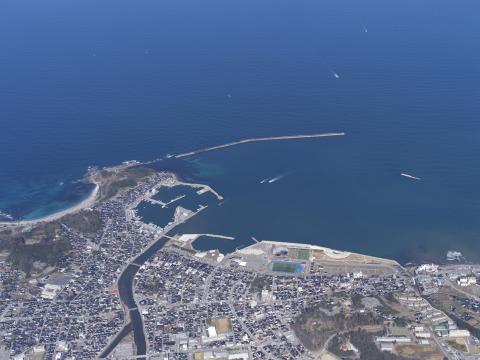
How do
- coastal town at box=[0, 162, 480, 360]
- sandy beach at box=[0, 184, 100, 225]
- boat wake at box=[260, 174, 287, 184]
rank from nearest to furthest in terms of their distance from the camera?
1. coastal town at box=[0, 162, 480, 360]
2. sandy beach at box=[0, 184, 100, 225]
3. boat wake at box=[260, 174, 287, 184]

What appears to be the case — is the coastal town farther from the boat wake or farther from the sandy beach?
the boat wake

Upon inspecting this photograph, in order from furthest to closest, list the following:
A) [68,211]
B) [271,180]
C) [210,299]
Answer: [271,180], [68,211], [210,299]

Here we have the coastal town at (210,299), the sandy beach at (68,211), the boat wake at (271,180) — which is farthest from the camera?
the boat wake at (271,180)

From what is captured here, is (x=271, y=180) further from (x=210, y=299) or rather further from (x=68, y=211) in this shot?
(x=68, y=211)

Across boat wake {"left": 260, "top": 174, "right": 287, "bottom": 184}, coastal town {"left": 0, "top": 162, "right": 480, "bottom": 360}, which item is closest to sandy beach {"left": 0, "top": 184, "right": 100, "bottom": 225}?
coastal town {"left": 0, "top": 162, "right": 480, "bottom": 360}

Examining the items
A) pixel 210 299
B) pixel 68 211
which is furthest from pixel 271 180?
pixel 68 211

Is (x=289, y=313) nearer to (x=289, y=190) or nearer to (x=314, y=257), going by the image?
(x=314, y=257)

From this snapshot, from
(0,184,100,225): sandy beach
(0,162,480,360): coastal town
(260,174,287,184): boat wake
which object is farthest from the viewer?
(260,174,287,184): boat wake

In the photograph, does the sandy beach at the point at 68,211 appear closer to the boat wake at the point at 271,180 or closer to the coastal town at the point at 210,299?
the coastal town at the point at 210,299

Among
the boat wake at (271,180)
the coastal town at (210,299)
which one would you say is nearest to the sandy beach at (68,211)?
the coastal town at (210,299)
